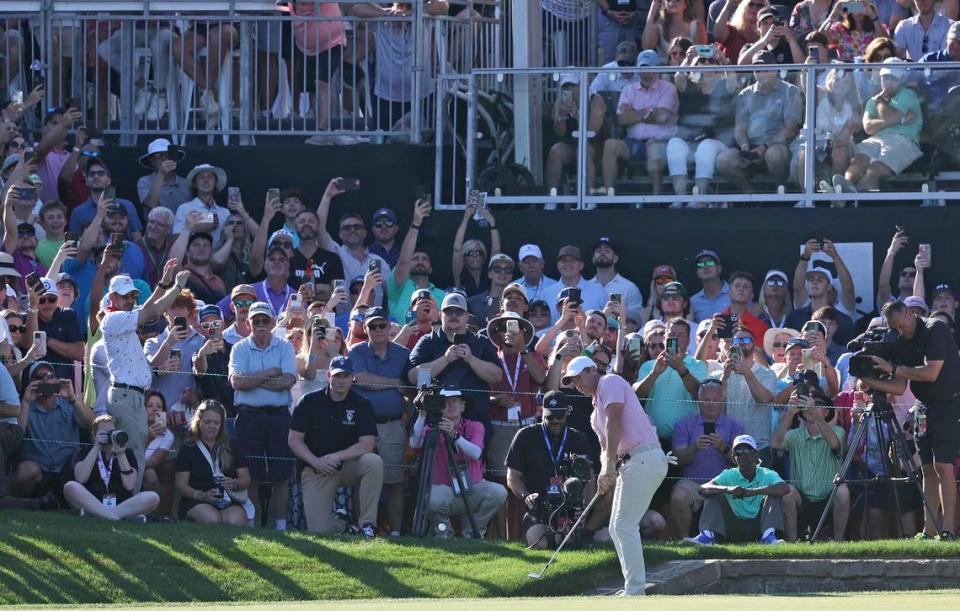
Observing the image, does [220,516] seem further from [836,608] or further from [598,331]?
[836,608]

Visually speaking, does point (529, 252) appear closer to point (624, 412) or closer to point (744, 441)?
point (744, 441)

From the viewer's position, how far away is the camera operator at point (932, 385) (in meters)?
15.7

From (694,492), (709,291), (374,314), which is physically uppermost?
(709,291)

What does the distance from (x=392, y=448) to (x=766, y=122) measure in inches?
222

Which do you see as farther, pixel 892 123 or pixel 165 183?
pixel 165 183

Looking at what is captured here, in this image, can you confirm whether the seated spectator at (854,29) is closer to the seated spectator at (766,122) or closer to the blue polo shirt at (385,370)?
the seated spectator at (766,122)

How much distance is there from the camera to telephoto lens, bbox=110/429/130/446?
1559cm

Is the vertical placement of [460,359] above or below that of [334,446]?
above

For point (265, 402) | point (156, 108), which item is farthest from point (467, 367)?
point (156, 108)

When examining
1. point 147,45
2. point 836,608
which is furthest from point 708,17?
point 836,608

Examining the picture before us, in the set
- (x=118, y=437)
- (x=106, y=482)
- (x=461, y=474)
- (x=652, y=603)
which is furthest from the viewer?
(x=461, y=474)

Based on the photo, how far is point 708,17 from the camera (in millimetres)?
23219

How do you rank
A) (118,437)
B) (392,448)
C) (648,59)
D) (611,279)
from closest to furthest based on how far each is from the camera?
1. (118,437)
2. (392,448)
3. (611,279)
4. (648,59)

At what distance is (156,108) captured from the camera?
22016 millimetres
